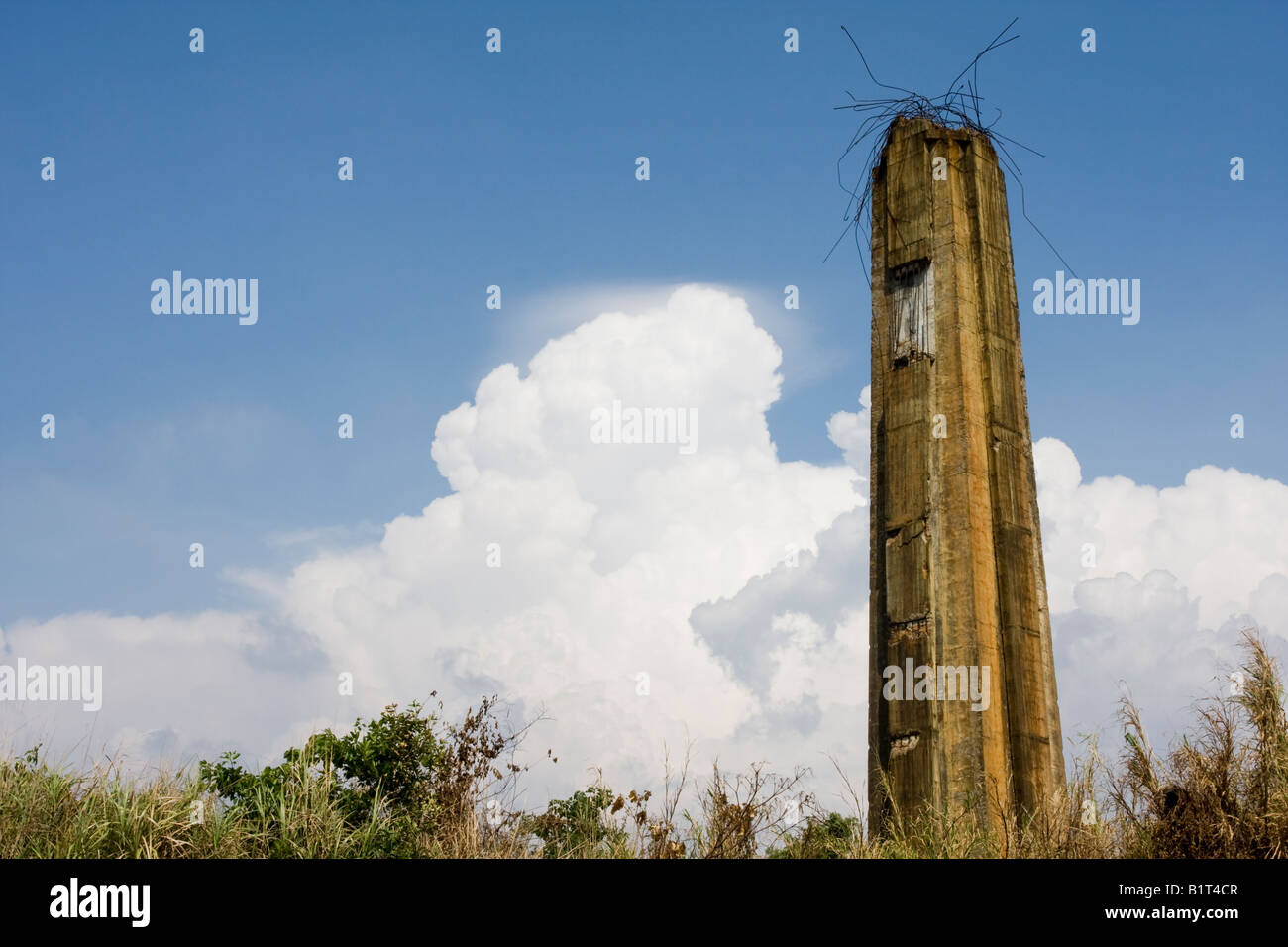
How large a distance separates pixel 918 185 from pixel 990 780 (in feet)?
13.0

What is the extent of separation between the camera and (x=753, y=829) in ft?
21.7

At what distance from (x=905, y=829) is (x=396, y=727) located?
449 inches

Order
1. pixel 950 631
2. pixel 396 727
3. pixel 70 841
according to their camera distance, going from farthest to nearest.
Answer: pixel 396 727
pixel 950 631
pixel 70 841

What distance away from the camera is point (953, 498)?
254 inches

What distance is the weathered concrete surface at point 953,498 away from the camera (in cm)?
621

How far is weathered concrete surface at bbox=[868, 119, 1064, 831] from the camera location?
6215 millimetres
